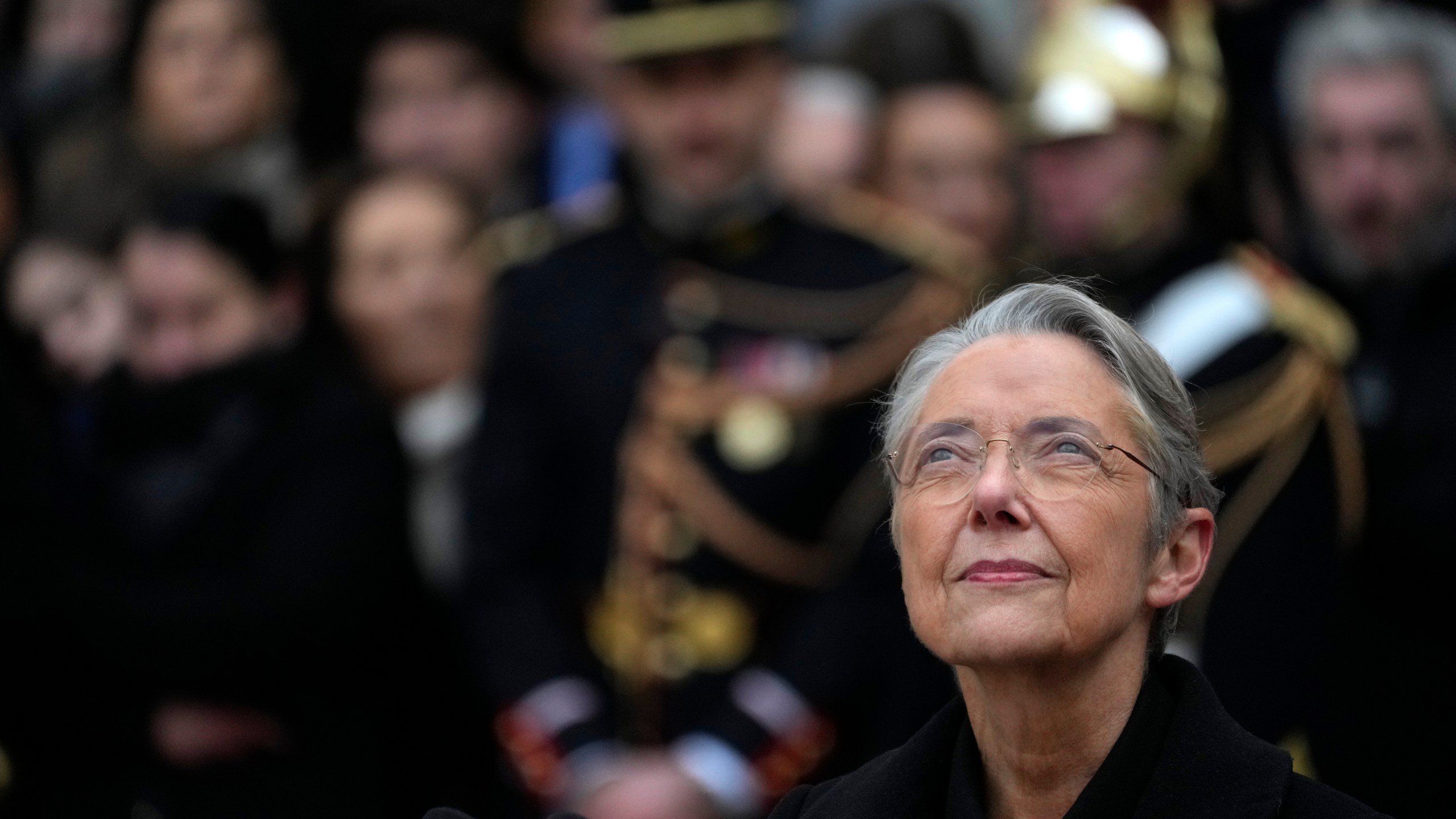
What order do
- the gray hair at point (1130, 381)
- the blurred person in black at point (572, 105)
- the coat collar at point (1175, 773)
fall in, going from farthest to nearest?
the blurred person in black at point (572, 105), the gray hair at point (1130, 381), the coat collar at point (1175, 773)

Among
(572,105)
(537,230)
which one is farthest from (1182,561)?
(572,105)

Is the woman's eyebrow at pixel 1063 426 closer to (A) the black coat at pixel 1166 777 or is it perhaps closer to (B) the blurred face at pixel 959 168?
(A) the black coat at pixel 1166 777

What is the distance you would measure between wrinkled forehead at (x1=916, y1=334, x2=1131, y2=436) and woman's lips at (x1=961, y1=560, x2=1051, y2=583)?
178 millimetres

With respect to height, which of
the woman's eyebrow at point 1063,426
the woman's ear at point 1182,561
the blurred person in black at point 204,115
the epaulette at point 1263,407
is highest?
the woman's eyebrow at point 1063,426

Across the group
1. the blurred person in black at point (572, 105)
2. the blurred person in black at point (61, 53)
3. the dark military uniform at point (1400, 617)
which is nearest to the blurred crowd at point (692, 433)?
the dark military uniform at point (1400, 617)

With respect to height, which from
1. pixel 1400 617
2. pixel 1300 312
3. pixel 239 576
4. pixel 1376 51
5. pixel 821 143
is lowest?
pixel 239 576

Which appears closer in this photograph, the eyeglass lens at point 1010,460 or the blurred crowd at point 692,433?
the eyeglass lens at point 1010,460

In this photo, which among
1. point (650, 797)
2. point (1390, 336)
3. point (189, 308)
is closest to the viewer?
point (650, 797)

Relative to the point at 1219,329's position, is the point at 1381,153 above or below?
above

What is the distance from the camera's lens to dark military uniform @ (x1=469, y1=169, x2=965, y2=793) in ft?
15.8

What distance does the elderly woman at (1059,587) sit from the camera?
282 centimetres

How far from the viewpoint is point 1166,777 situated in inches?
109

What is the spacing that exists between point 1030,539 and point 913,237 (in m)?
2.58

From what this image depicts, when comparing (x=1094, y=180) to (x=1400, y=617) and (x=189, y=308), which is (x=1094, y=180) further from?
(x=189, y=308)
